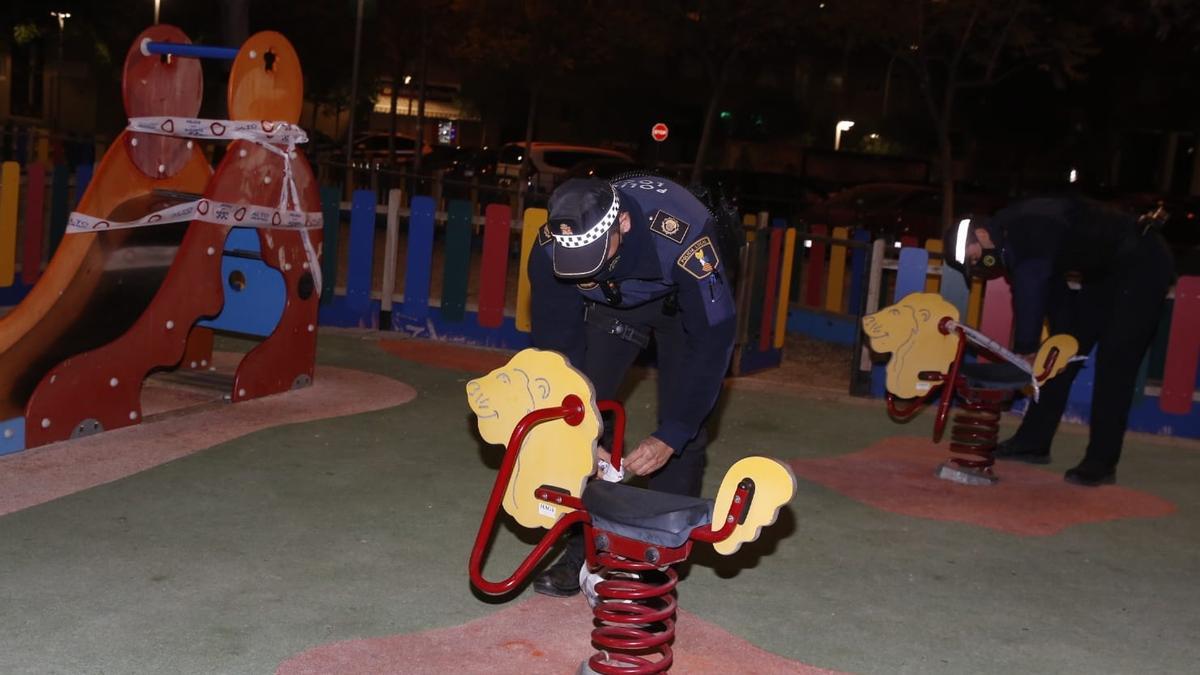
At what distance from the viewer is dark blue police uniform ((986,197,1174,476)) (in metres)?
6.80

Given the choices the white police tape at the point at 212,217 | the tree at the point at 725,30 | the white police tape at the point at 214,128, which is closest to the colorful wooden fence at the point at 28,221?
the white police tape at the point at 214,128

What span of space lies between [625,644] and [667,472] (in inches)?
46.1

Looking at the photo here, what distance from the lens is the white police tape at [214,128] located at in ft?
24.8

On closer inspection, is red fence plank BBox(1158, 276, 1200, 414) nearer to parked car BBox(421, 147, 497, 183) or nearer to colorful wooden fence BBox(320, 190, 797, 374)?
colorful wooden fence BBox(320, 190, 797, 374)

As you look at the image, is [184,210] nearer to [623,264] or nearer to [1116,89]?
[623,264]

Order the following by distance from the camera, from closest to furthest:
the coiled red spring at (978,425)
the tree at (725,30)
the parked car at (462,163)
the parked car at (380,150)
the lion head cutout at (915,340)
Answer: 1. the coiled red spring at (978,425)
2. the lion head cutout at (915,340)
3. the parked car at (462,163)
4. the tree at (725,30)
5. the parked car at (380,150)

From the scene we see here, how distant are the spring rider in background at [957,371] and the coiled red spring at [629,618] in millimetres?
3481

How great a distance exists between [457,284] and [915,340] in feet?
14.7

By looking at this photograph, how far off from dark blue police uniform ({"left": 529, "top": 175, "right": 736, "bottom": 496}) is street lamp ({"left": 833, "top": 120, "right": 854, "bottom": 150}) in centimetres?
4360

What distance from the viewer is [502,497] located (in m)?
3.84

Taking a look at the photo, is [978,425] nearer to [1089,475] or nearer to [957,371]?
[957,371]

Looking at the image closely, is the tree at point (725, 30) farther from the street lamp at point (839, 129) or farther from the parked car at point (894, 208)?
the street lamp at point (839, 129)

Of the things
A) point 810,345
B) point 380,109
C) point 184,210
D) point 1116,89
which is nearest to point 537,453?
point 184,210

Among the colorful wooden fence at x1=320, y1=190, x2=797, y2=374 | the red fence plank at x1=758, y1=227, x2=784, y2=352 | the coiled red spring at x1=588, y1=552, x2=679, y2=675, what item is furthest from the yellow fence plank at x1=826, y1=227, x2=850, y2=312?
the coiled red spring at x1=588, y1=552, x2=679, y2=675
